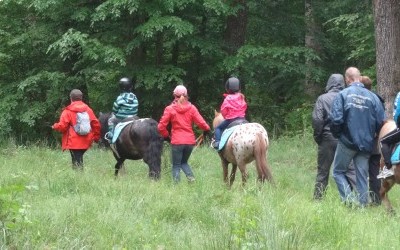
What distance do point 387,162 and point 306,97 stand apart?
1540cm

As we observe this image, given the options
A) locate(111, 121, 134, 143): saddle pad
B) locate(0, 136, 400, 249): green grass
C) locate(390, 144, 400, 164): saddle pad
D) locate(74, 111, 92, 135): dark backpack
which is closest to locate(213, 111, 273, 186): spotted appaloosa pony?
locate(0, 136, 400, 249): green grass

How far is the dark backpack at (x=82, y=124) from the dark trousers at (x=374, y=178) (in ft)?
17.2

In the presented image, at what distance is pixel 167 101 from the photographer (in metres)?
21.0

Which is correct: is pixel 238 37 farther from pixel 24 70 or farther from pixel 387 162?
pixel 387 162

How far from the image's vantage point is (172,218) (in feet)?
23.9

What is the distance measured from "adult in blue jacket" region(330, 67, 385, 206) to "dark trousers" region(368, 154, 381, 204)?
1.71 ft

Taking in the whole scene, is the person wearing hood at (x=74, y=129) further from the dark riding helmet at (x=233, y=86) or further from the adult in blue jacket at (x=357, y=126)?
the adult in blue jacket at (x=357, y=126)

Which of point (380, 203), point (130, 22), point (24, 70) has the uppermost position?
point (130, 22)

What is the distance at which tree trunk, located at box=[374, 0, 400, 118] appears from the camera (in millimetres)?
14555

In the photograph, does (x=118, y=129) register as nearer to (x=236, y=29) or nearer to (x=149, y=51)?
(x=149, y=51)

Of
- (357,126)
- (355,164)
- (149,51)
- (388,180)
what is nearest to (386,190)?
(388,180)

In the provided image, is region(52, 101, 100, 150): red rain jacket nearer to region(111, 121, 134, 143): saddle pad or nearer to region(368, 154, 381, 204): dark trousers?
region(111, 121, 134, 143): saddle pad

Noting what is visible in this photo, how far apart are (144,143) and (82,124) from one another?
1390 mm

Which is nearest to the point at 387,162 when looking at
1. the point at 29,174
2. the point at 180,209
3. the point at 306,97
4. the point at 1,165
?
the point at 180,209
